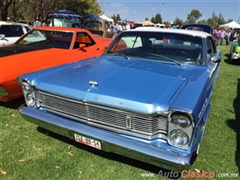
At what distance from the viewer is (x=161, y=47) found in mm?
3506

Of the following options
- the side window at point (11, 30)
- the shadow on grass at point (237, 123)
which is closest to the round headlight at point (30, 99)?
the shadow on grass at point (237, 123)

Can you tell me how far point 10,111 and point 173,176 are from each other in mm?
3258

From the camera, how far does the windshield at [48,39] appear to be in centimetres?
516

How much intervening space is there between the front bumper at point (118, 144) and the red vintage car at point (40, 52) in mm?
1295

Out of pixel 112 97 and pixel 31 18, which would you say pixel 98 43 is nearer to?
pixel 112 97

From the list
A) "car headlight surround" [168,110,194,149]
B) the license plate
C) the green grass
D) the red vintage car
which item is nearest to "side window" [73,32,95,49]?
the red vintage car

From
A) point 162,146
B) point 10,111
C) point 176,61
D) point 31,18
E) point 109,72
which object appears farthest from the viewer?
point 31,18

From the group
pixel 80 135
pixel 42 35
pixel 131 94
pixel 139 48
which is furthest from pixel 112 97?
pixel 42 35

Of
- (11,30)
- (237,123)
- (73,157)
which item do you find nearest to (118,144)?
(73,157)

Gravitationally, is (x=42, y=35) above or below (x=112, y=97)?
above

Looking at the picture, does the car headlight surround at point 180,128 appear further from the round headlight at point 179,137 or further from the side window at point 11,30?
the side window at point 11,30

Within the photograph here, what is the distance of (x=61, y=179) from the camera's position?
2469mm

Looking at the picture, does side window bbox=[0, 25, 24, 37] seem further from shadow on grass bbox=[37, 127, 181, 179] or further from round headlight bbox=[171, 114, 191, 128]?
round headlight bbox=[171, 114, 191, 128]

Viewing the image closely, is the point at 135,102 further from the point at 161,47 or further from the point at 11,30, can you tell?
the point at 11,30
